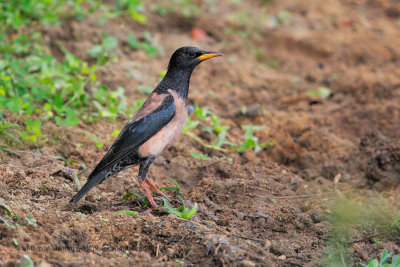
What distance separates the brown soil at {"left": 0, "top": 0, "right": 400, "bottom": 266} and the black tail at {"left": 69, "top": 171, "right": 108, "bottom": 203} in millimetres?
135

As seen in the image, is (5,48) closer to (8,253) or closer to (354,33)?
(8,253)

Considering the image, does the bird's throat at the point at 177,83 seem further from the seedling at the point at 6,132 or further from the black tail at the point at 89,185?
the seedling at the point at 6,132

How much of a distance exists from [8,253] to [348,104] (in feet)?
19.9

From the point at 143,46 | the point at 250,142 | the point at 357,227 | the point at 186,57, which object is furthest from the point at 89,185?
the point at 143,46

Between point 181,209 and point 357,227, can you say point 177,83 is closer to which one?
point 181,209

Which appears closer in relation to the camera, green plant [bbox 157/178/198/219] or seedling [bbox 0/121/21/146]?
green plant [bbox 157/178/198/219]

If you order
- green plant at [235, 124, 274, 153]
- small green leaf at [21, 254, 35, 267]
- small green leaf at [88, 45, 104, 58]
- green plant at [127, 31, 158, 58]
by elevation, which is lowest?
green plant at [235, 124, 274, 153]

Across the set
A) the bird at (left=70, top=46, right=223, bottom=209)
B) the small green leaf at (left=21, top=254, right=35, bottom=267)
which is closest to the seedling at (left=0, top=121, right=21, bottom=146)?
the bird at (left=70, top=46, right=223, bottom=209)

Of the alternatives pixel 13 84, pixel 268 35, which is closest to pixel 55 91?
pixel 13 84

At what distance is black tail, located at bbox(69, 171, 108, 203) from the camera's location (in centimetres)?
483

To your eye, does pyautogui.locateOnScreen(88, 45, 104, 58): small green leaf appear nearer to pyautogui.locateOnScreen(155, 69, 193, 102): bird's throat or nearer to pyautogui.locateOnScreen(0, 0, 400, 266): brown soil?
pyautogui.locateOnScreen(0, 0, 400, 266): brown soil

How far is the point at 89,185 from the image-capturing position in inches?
193

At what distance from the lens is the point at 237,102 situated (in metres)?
8.68

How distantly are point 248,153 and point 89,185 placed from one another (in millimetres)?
2591
